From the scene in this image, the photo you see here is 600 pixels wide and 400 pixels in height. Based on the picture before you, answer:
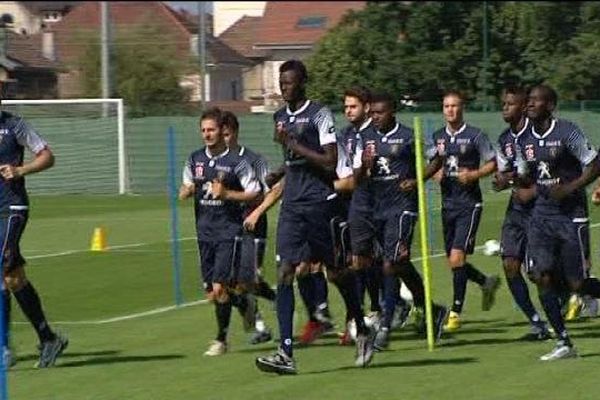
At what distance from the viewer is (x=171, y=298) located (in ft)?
64.0

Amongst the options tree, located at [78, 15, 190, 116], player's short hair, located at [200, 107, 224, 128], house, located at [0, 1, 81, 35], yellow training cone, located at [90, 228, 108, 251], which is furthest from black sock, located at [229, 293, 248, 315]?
house, located at [0, 1, 81, 35]

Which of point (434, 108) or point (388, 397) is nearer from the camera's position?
point (388, 397)

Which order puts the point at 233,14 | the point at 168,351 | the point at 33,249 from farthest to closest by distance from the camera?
the point at 233,14 → the point at 33,249 → the point at 168,351

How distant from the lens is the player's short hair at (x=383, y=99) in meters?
14.0

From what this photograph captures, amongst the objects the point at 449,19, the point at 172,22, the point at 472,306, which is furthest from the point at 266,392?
the point at 172,22

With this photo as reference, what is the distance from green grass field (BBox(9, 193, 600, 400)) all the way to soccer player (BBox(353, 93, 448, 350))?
633mm

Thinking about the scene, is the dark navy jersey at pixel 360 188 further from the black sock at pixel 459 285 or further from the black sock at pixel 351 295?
the black sock at pixel 459 285

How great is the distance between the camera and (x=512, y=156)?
14.1 m

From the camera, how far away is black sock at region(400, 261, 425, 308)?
14.3m

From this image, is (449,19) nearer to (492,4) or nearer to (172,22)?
(492,4)

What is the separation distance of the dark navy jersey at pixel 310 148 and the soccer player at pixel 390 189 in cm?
129

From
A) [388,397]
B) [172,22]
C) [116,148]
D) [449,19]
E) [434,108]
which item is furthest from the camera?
[172,22]

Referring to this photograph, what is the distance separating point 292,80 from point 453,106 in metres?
3.06

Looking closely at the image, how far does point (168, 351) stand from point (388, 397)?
333 centimetres
